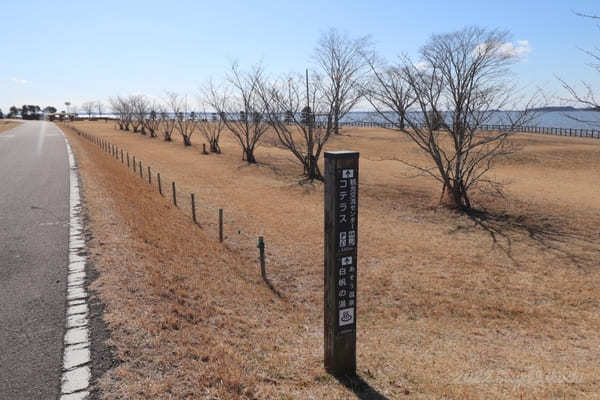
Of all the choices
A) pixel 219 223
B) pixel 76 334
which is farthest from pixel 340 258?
pixel 219 223

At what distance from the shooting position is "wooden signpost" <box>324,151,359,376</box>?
414 centimetres

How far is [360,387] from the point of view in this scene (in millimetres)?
4270

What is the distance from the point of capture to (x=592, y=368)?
5371 mm

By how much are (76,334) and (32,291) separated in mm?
1770

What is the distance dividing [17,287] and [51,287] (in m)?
0.50

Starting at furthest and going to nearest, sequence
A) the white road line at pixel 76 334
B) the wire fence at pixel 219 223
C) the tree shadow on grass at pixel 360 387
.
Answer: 1. the wire fence at pixel 219 223
2. the tree shadow on grass at pixel 360 387
3. the white road line at pixel 76 334

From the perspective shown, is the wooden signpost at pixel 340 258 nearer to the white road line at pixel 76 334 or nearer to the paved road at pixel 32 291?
the white road line at pixel 76 334

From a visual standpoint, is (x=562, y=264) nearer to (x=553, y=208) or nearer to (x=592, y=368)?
(x=592, y=368)

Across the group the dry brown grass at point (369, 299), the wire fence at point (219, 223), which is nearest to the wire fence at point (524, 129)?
the dry brown grass at point (369, 299)

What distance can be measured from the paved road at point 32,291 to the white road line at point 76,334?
0.07 metres

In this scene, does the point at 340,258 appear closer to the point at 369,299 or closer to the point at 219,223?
the point at 369,299

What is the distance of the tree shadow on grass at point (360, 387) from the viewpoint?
13.4 feet

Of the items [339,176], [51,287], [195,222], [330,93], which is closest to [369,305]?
[339,176]

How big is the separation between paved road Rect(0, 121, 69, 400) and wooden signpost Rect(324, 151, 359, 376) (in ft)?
8.41
